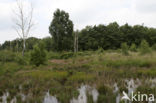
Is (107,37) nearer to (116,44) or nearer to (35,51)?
(116,44)

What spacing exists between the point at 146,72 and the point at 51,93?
5510 millimetres

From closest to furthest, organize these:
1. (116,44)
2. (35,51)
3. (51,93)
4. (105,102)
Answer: (105,102), (51,93), (35,51), (116,44)

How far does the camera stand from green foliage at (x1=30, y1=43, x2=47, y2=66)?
11.7 m

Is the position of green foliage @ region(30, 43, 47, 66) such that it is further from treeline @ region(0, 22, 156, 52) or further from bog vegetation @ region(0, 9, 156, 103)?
treeline @ region(0, 22, 156, 52)

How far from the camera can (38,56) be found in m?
11.8

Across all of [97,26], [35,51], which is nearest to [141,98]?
[35,51]

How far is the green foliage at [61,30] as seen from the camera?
2886 cm

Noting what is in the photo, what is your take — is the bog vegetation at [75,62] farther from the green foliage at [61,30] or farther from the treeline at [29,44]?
the treeline at [29,44]

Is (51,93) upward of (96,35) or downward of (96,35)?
downward

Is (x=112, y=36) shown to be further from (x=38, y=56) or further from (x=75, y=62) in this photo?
(x=38, y=56)

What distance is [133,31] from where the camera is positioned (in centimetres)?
3997

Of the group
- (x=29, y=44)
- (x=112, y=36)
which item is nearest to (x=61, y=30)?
(x=112, y=36)

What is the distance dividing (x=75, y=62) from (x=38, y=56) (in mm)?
4688

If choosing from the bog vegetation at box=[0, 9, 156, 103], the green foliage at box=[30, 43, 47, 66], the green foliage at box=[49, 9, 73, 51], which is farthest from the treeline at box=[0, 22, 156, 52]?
the green foliage at box=[30, 43, 47, 66]
